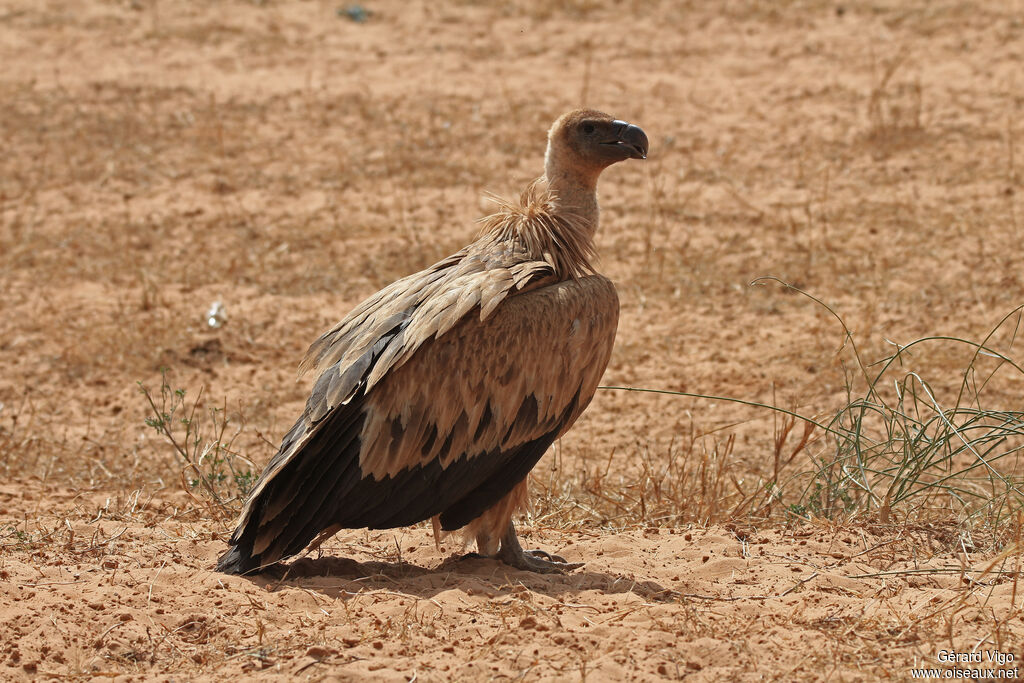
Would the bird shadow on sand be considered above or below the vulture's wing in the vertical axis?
below

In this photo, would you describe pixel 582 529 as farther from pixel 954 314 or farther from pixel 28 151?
pixel 28 151

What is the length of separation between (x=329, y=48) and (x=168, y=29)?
7.03 ft

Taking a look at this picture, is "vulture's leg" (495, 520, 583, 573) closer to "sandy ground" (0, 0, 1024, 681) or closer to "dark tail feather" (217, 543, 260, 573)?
"sandy ground" (0, 0, 1024, 681)

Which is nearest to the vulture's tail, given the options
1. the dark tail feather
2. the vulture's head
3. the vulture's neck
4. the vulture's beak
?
the dark tail feather

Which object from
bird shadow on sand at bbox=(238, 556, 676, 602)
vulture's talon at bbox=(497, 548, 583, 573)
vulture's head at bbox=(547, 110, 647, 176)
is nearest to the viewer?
bird shadow on sand at bbox=(238, 556, 676, 602)

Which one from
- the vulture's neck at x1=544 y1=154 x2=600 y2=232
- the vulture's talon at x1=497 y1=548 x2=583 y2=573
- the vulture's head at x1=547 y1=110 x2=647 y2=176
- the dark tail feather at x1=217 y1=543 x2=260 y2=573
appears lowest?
the vulture's talon at x1=497 y1=548 x2=583 y2=573

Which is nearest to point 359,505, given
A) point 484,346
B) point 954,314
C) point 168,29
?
point 484,346

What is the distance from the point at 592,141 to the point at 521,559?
1.97 metres

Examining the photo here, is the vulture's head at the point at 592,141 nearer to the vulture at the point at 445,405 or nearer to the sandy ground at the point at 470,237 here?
the vulture at the point at 445,405

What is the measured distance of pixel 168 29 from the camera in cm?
1475

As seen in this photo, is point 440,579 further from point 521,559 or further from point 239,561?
point 239,561

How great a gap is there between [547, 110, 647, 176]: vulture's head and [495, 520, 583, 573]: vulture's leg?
5.71ft

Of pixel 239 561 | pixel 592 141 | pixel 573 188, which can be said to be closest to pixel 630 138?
pixel 592 141

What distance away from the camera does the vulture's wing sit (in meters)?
4.77
